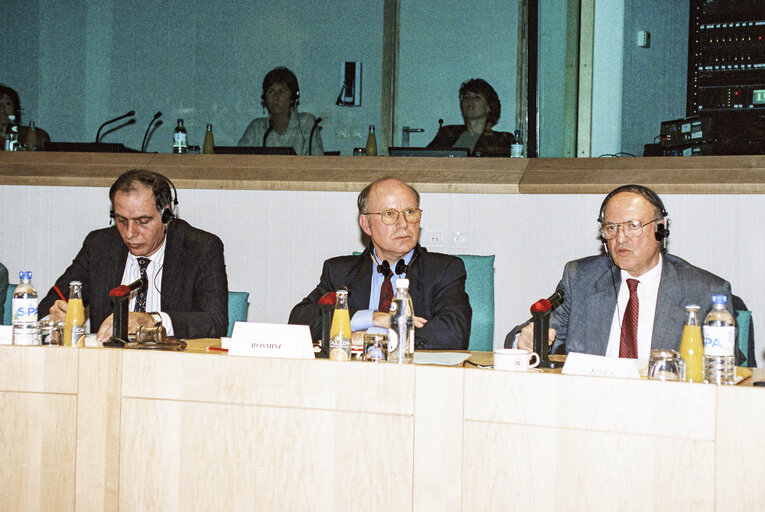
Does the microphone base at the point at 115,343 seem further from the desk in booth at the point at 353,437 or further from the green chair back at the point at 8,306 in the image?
the green chair back at the point at 8,306

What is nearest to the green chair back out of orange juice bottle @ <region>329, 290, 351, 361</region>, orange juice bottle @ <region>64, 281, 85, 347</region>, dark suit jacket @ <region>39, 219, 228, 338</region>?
dark suit jacket @ <region>39, 219, 228, 338</region>

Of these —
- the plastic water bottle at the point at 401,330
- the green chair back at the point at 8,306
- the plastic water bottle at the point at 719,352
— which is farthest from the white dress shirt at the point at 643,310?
the green chair back at the point at 8,306

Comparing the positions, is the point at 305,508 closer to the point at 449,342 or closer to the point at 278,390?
the point at 278,390

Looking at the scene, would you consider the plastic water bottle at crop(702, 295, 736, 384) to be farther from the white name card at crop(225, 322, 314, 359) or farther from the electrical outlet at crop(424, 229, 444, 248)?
the electrical outlet at crop(424, 229, 444, 248)

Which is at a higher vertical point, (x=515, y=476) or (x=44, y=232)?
(x=44, y=232)

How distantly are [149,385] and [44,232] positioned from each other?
6.50ft

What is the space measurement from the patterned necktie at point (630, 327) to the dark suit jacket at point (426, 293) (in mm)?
451

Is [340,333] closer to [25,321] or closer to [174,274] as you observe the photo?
[25,321]

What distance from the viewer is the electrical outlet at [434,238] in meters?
3.10

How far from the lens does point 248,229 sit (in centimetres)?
321

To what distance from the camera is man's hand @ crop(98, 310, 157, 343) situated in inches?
73.7

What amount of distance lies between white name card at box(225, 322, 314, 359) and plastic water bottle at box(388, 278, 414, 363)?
17 centimetres

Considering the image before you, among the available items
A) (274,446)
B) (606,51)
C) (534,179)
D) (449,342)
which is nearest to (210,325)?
(449,342)

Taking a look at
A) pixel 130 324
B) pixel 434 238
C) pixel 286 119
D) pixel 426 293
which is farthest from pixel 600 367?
pixel 286 119
